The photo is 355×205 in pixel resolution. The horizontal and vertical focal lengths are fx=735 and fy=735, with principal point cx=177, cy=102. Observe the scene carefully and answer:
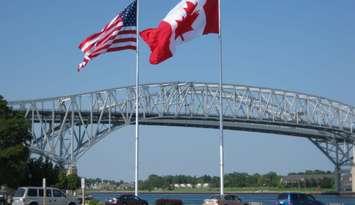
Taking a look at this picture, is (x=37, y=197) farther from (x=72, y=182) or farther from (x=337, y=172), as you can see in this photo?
(x=337, y=172)

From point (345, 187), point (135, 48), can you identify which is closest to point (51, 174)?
point (135, 48)

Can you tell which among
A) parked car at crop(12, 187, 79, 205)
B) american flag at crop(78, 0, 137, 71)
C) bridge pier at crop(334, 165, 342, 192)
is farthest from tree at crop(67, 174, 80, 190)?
bridge pier at crop(334, 165, 342, 192)

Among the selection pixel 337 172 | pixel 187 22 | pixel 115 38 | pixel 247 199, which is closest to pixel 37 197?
pixel 115 38

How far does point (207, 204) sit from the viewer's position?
59.9 metres

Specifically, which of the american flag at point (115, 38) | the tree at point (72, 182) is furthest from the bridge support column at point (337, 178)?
the american flag at point (115, 38)

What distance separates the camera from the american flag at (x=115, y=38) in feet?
138

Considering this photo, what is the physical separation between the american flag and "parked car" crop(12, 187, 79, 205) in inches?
525

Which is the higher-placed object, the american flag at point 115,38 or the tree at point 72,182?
the american flag at point 115,38

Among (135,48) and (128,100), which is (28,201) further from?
(128,100)

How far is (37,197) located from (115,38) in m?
15.3

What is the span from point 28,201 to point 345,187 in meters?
120

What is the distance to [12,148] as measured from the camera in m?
60.8

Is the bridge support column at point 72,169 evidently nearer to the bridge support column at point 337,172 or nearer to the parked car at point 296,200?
the parked car at point 296,200

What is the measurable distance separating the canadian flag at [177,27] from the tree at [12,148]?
27086 mm
